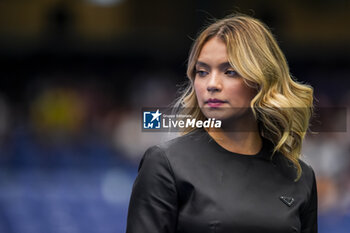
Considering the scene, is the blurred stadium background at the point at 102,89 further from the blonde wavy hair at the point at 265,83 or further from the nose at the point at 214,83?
the nose at the point at 214,83

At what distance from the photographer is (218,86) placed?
167 cm

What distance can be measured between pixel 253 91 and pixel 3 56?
7756mm

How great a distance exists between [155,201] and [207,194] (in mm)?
135

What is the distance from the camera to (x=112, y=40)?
9.41 metres

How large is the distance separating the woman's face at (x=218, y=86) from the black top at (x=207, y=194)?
103 millimetres

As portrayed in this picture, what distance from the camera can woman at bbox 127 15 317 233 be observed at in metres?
1.60

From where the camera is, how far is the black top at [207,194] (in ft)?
5.24

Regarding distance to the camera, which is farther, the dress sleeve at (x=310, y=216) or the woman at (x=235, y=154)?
the dress sleeve at (x=310, y=216)

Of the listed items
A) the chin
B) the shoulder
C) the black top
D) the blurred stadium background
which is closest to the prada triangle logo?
the black top

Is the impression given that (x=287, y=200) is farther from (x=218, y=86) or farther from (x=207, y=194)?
(x=218, y=86)

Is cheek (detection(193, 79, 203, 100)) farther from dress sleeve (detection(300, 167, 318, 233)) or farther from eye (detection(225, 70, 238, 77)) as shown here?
dress sleeve (detection(300, 167, 318, 233))

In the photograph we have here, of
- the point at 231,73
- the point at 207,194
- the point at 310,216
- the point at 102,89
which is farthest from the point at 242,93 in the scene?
the point at 102,89

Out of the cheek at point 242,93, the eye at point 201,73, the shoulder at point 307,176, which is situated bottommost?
the shoulder at point 307,176

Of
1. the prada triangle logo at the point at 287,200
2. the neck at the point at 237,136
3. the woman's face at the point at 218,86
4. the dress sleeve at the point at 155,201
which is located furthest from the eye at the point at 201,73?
the prada triangle logo at the point at 287,200
